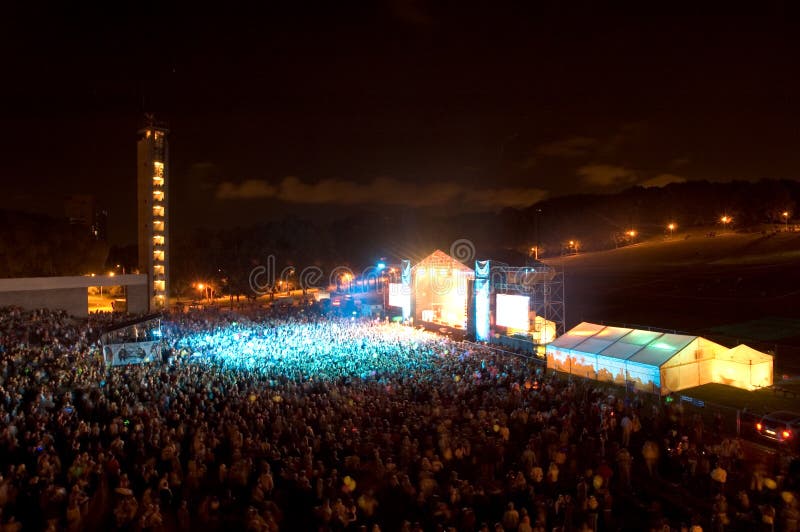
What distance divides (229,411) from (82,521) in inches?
147

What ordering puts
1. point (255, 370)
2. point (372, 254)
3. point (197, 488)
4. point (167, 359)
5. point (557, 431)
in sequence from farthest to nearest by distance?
1. point (372, 254)
2. point (167, 359)
3. point (255, 370)
4. point (557, 431)
5. point (197, 488)

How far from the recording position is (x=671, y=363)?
1351cm

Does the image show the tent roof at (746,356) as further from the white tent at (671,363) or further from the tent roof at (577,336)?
the tent roof at (577,336)

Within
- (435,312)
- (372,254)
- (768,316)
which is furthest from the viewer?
(372,254)

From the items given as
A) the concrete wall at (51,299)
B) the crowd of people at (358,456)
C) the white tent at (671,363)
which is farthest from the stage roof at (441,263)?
the concrete wall at (51,299)

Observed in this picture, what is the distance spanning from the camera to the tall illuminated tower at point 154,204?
118 feet

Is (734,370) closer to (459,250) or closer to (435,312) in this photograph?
(435,312)

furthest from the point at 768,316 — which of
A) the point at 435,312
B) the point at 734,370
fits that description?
the point at 435,312

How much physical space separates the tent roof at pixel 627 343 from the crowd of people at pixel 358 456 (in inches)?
47.4

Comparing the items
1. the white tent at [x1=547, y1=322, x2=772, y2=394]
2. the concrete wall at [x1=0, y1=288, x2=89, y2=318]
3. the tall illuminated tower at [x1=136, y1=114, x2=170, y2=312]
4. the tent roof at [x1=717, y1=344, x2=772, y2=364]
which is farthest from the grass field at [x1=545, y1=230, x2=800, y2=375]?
the concrete wall at [x1=0, y1=288, x2=89, y2=318]

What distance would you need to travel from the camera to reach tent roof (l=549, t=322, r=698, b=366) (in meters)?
13.8

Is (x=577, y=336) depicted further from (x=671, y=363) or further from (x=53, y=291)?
(x=53, y=291)

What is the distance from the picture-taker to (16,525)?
19.4 feet

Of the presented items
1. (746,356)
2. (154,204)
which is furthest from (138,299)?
(746,356)
